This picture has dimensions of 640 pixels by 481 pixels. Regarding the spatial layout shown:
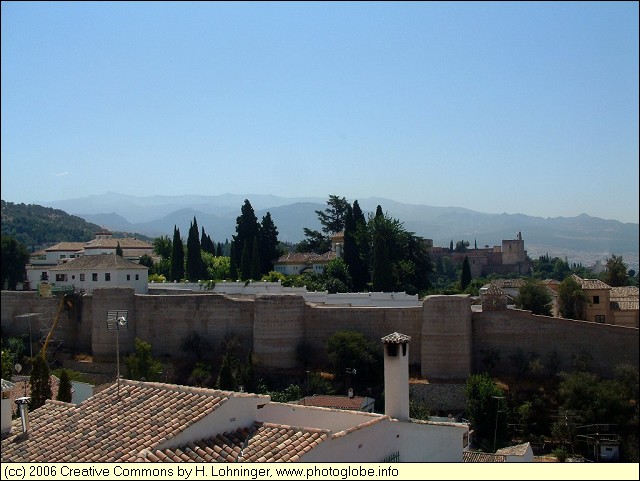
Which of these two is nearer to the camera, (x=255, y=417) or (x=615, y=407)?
(x=255, y=417)

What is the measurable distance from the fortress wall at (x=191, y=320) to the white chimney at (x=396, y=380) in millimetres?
13007

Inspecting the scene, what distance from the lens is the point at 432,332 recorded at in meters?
22.1

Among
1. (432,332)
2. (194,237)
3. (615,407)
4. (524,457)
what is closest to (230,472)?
(524,457)

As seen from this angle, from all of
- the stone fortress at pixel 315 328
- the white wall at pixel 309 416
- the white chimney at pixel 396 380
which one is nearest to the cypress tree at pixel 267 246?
the stone fortress at pixel 315 328

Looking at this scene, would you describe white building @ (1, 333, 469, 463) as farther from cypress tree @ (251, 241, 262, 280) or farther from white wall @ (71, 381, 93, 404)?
cypress tree @ (251, 241, 262, 280)

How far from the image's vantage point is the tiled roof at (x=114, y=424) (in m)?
8.05

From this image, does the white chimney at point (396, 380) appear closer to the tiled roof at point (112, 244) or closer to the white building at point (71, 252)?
→ the white building at point (71, 252)

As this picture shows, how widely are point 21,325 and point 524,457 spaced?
776 inches

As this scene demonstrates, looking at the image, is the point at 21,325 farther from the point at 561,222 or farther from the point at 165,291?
the point at 561,222

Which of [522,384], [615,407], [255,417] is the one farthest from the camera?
[522,384]

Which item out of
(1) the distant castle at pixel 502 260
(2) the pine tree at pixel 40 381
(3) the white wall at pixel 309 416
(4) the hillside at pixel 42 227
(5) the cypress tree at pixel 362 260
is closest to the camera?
(3) the white wall at pixel 309 416

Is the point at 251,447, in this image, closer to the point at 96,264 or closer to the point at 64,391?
the point at 64,391

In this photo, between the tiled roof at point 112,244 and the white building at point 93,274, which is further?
the tiled roof at point 112,244

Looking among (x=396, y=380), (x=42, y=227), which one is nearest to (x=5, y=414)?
(x=396, y=380)
